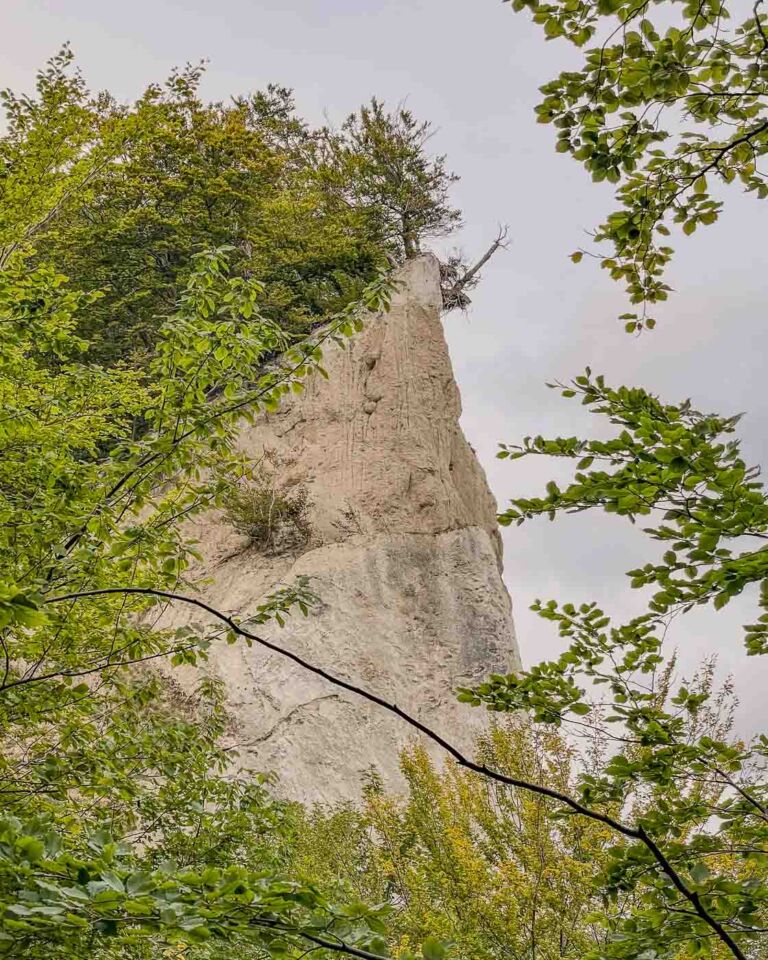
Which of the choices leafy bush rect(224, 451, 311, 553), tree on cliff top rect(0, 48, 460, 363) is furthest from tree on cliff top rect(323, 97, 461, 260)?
leafy bush rect(224, 451, 311, 553)

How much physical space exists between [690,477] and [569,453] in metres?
0.58

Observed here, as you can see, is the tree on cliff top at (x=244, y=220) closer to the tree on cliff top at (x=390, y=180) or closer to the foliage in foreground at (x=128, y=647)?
the tree on cliff top at (x=390, y=180)

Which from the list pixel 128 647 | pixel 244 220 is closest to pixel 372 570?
pixel 244 220

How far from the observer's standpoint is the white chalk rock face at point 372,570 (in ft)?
56.3

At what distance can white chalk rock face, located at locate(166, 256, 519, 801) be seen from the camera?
17.2 metres

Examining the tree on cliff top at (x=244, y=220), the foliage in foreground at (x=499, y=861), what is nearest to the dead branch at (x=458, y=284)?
the tree on cliff top at (x=244, y=220)

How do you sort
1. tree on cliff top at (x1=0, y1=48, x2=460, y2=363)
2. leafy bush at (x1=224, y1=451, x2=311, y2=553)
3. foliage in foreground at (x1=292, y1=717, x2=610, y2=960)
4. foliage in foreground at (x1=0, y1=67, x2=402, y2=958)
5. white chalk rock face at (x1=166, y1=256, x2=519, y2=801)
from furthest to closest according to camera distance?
tree on cliff top at (x1=0, y1=48, x2=460, y2=363) → leafy bush at (x1=224, y1=451, x2=311, y2=553) → white chalk rock face at (x1=166, y1=256, x2=519, y2=801) → foliage in foreground at (x1=292, y1=717, x2=610, y2=960) → foliage in foreground at (x1=0, y1=67, x2=402, y2=958)

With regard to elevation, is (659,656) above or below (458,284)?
below

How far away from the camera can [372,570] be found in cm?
1992

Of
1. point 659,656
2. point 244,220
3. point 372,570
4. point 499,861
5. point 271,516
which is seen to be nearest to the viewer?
point 659,656

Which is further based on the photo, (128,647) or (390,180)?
(390,180)

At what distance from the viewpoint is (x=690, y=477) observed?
2588 mm

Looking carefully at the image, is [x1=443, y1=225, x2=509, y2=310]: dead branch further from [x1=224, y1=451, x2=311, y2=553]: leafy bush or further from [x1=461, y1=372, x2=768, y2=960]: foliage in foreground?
[x1=461, y1=372, x2=768, y2=960]: foliage in foreground

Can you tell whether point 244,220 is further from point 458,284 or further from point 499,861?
point 499,861
